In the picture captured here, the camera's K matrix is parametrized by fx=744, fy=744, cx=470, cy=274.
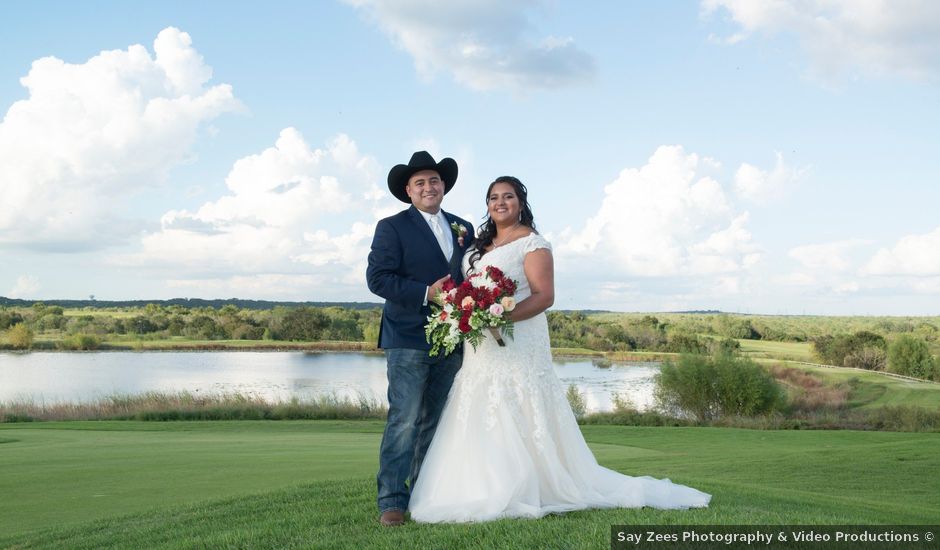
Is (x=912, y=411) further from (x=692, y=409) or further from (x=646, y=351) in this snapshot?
(x=646, y=351)

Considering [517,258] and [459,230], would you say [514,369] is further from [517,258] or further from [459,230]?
[459,230]

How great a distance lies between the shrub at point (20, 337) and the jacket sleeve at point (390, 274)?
7986cm

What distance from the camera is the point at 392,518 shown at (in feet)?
16.8

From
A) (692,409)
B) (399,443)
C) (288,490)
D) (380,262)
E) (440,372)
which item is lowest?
(692,409)

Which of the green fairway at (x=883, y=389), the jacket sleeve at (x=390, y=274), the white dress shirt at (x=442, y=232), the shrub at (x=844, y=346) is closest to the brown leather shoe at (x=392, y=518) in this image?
the jacket sleeve at (x=390, y=274)

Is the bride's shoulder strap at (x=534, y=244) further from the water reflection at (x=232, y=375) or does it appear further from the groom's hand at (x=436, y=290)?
the water reflection at (x=232, y=375)

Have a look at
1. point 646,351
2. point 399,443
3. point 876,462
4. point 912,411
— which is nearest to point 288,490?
point 399,443

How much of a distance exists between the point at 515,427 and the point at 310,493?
2535mm

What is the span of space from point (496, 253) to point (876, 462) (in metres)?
9.22

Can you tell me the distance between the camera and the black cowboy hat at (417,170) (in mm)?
5422

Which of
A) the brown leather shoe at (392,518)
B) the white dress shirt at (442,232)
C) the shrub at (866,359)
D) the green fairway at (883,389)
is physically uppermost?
the white dress shirt at (442,232)

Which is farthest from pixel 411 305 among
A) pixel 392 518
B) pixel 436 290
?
pixel 392 518

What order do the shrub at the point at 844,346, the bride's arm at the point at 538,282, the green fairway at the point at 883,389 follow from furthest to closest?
1. the shrub at the point at 844,346
2. the green fairway at the point at 883,389
3. the bride's arm at the point at 538,282

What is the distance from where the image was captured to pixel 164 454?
11836 mm
